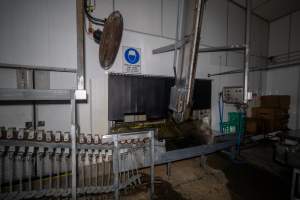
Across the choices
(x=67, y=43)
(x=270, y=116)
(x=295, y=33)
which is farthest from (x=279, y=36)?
(x=67, y=43)

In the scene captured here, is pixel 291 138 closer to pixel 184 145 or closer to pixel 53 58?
pixel 184 145

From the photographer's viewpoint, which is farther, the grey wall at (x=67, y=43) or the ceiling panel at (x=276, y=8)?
the ceiling panel at (x=276, y=8)

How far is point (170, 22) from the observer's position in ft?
10.0

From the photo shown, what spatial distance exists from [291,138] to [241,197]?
138 cm

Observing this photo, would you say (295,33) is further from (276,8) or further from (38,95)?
(38,95)

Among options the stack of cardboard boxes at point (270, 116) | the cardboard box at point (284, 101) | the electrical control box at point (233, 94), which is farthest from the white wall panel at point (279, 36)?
the electrical control box at point (233, 94)

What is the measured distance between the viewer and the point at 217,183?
7.10ft

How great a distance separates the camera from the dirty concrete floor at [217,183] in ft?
6.22

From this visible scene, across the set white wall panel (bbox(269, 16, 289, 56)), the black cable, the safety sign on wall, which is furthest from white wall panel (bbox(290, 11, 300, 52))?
the black cable

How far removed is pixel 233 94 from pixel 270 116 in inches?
67.6

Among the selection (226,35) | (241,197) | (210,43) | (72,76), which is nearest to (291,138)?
(241,197)

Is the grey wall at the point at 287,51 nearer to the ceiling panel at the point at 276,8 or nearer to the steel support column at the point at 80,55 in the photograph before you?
the ceiling panel at the point at 276,8

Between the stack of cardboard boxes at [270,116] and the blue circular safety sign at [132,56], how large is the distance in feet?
11.2

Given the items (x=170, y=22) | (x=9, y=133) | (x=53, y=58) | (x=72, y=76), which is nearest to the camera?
(x=9, y=133)
